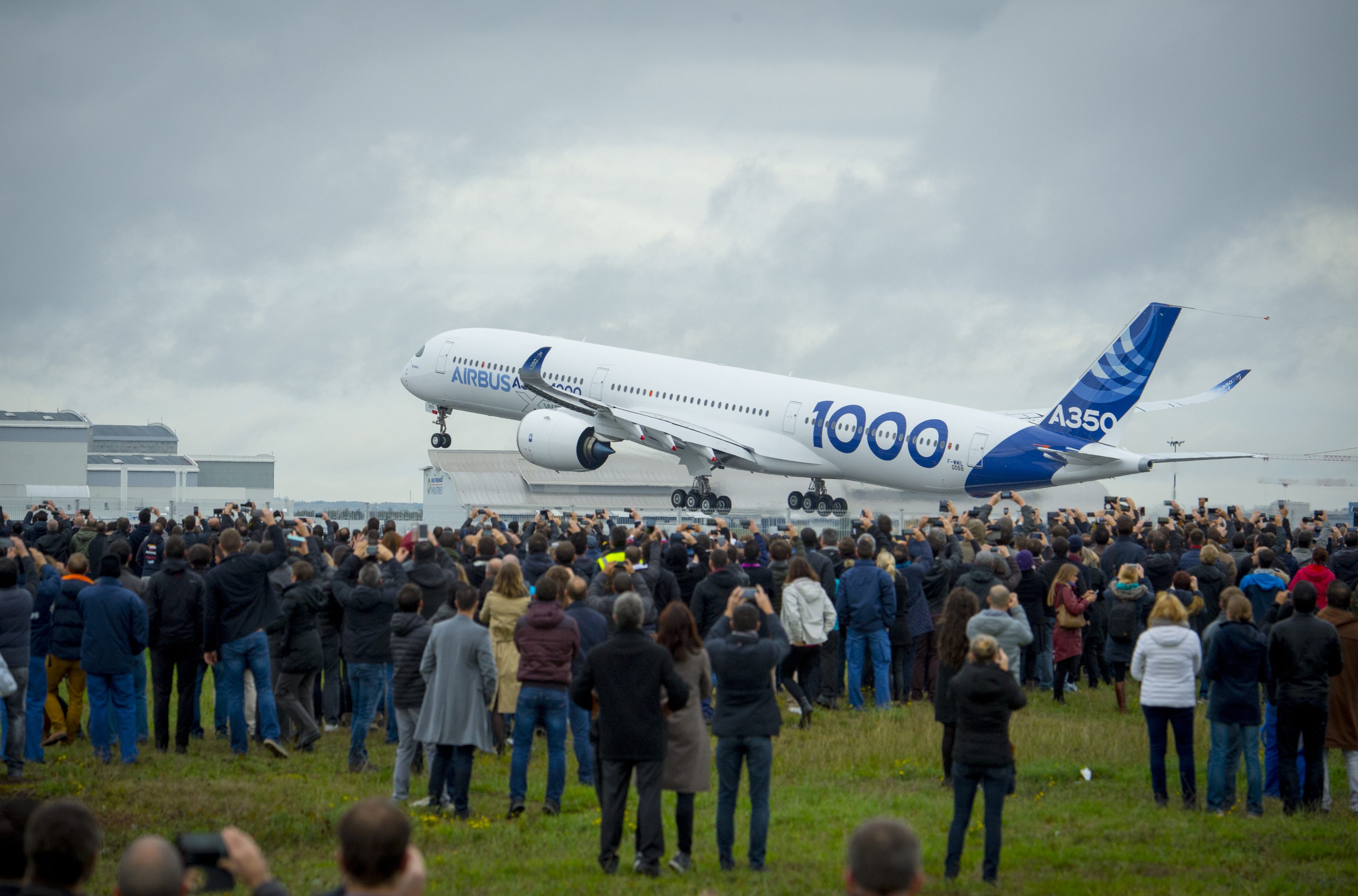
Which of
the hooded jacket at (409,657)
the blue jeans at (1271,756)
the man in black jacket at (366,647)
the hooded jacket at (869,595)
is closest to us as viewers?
the hooded jacket at (409,657)

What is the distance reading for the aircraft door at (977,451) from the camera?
3156cm

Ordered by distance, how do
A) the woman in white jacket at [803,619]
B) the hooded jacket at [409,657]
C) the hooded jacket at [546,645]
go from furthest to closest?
the woman in white jacket at [803,619], the hooded jacket at [409,657], the hooded jacket at [546,645]

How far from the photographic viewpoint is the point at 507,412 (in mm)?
40781

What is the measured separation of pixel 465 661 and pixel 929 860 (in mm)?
3726

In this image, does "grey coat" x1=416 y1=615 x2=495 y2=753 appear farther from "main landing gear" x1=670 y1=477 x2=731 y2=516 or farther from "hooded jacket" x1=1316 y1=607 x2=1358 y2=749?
"main landing gear" x1=670 y1=477 x2=731 y2=516

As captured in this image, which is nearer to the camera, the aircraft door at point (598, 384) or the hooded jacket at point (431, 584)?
the hooded jacket at point (431, 584)

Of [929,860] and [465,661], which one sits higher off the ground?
[465,661]

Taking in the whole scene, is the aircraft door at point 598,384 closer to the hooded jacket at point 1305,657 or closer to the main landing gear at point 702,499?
the main landing gear at point 702,499

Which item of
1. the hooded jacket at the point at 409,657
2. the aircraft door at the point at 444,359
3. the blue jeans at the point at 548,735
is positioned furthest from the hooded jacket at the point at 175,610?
the aircraft door at the point at 444,359

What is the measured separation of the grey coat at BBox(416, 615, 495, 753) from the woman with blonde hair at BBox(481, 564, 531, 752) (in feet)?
2.03

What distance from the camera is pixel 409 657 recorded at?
10734 millimetres

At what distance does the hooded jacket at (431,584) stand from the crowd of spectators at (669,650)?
0.02 metres

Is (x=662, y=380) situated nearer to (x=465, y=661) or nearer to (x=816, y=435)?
(x=816, y=435)

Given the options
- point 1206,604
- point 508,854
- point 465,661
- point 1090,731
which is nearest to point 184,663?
point 465,661
